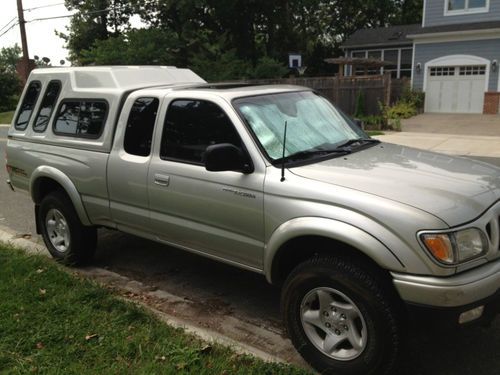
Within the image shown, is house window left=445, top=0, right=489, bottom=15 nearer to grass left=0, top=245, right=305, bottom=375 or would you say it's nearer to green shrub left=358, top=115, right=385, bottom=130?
green shrub left=358, top=115, right=385, bottom=130

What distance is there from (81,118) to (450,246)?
3.55 m

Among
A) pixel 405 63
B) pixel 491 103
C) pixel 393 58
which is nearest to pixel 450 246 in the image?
pixel 491 103

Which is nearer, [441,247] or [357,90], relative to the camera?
[441,247]

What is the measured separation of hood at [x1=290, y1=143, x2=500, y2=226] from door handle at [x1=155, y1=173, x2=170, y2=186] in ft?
3.62

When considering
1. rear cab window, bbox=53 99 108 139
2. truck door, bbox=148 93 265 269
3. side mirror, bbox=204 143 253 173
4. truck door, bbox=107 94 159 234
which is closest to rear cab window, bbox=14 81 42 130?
rear cab window, bbox=53 99 108 139

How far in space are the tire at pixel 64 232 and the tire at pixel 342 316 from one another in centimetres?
257

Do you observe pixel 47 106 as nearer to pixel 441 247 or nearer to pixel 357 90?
pixel 441 247

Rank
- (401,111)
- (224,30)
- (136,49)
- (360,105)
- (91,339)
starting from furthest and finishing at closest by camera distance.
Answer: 1. (224,30)
2. (136,49)
3. (401,111)
4. (360,105)
5. (91,339)

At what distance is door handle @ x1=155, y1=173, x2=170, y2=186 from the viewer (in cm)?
404

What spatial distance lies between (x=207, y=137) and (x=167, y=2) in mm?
30165

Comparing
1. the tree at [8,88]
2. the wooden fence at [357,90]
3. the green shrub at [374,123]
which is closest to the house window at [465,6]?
the wooden fence at [357,90]

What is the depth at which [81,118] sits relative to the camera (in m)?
4.93

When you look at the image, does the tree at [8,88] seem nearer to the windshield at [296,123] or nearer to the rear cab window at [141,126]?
the rear cab window at [141,126]

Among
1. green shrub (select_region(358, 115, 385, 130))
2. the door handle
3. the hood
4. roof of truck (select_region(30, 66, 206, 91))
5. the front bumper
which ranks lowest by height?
green shrub (select_region(358, 115, 385, 130))
